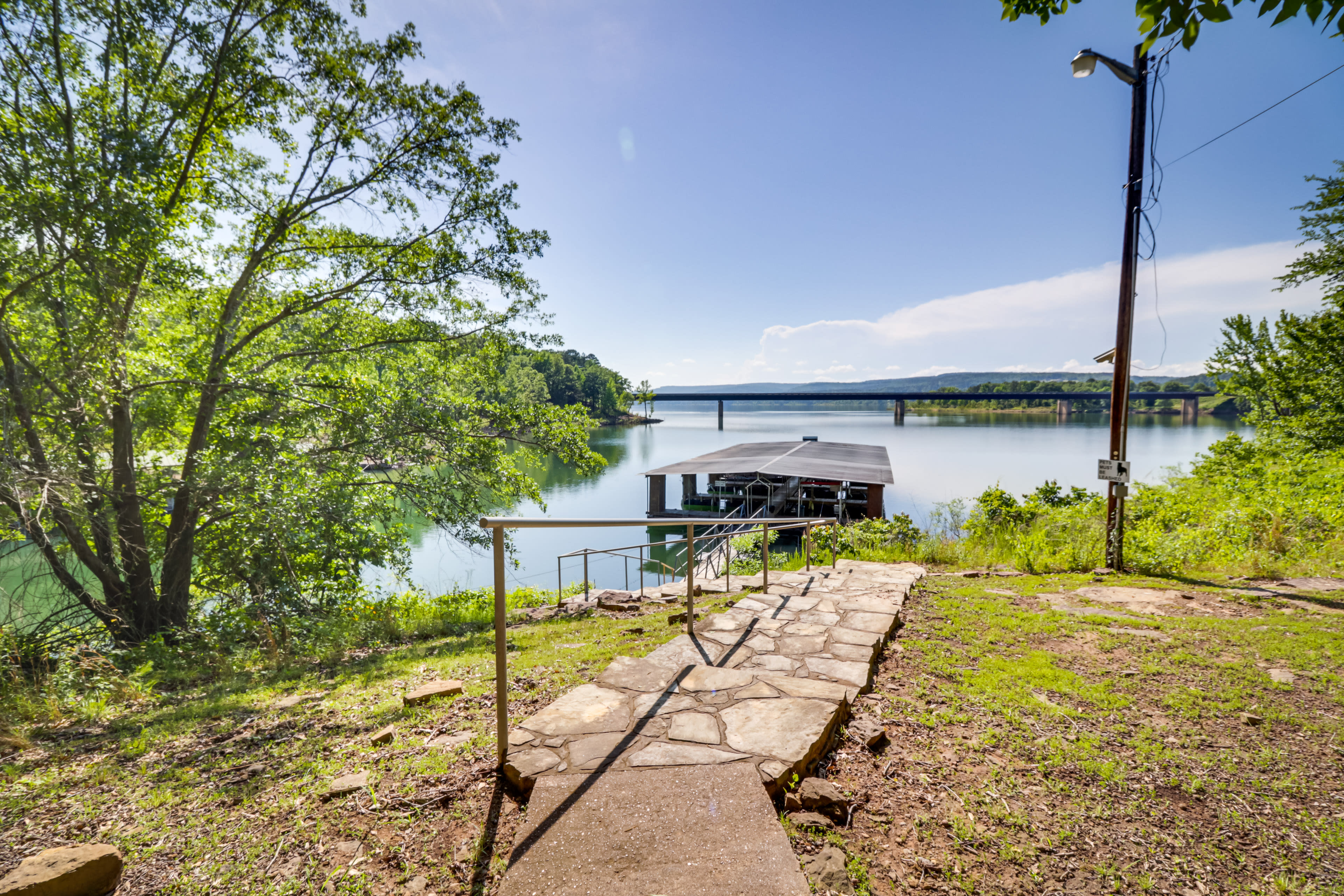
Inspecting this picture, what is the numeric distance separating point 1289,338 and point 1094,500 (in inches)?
185

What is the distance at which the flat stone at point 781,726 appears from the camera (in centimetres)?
221

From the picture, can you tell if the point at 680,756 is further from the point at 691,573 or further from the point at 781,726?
the point at 691,573

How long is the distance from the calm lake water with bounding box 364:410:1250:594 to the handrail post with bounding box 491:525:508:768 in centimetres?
442

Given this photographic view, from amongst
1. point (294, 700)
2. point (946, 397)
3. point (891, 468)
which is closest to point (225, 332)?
point (294, 700)

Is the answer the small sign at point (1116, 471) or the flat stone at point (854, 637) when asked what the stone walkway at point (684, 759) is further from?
the small sign at point (1116, 471)

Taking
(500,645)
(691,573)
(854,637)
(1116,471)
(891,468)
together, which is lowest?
(891,468)

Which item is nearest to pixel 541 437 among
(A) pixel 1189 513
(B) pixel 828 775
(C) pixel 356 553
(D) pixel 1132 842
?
(C) pixel 356 553

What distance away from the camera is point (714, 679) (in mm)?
2906

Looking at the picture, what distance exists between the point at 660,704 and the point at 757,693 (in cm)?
50

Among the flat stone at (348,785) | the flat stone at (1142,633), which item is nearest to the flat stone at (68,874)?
the flat stone at (348,785)

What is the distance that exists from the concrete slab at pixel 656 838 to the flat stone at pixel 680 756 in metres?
0.03

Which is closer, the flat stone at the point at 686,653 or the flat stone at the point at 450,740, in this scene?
the flat stone at the point at 450,740

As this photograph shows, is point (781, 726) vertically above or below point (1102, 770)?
above

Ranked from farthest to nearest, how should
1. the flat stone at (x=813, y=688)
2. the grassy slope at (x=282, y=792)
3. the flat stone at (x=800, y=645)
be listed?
the flat stone at (x=800, y=645), the flat stone at (x=813, y=688), the grassy slope at (x=282, y=792)
